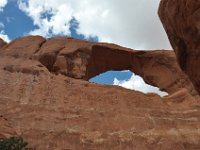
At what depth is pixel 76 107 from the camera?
22453mm

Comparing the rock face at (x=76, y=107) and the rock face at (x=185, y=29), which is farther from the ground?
the rock face at (x=76, y=107)

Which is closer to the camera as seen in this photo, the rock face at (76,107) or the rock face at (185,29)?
the rock face at (185,29)

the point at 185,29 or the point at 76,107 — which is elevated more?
the point at 76,107

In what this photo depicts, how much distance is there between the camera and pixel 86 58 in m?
29.5

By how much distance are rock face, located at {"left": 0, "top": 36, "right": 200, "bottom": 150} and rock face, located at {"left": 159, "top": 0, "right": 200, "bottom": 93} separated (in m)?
11.0

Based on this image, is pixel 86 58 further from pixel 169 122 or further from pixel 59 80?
pixel 169 122

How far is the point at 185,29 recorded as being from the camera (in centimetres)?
801

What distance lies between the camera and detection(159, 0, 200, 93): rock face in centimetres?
761

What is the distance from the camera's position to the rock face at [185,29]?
761cm

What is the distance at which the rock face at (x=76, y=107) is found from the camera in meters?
20.0

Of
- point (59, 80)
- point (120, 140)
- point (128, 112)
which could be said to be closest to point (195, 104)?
point (128, 112)

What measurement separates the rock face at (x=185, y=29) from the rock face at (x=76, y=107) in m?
11.0

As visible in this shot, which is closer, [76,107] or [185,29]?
[185,29]

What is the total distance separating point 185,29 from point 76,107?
14963mm
